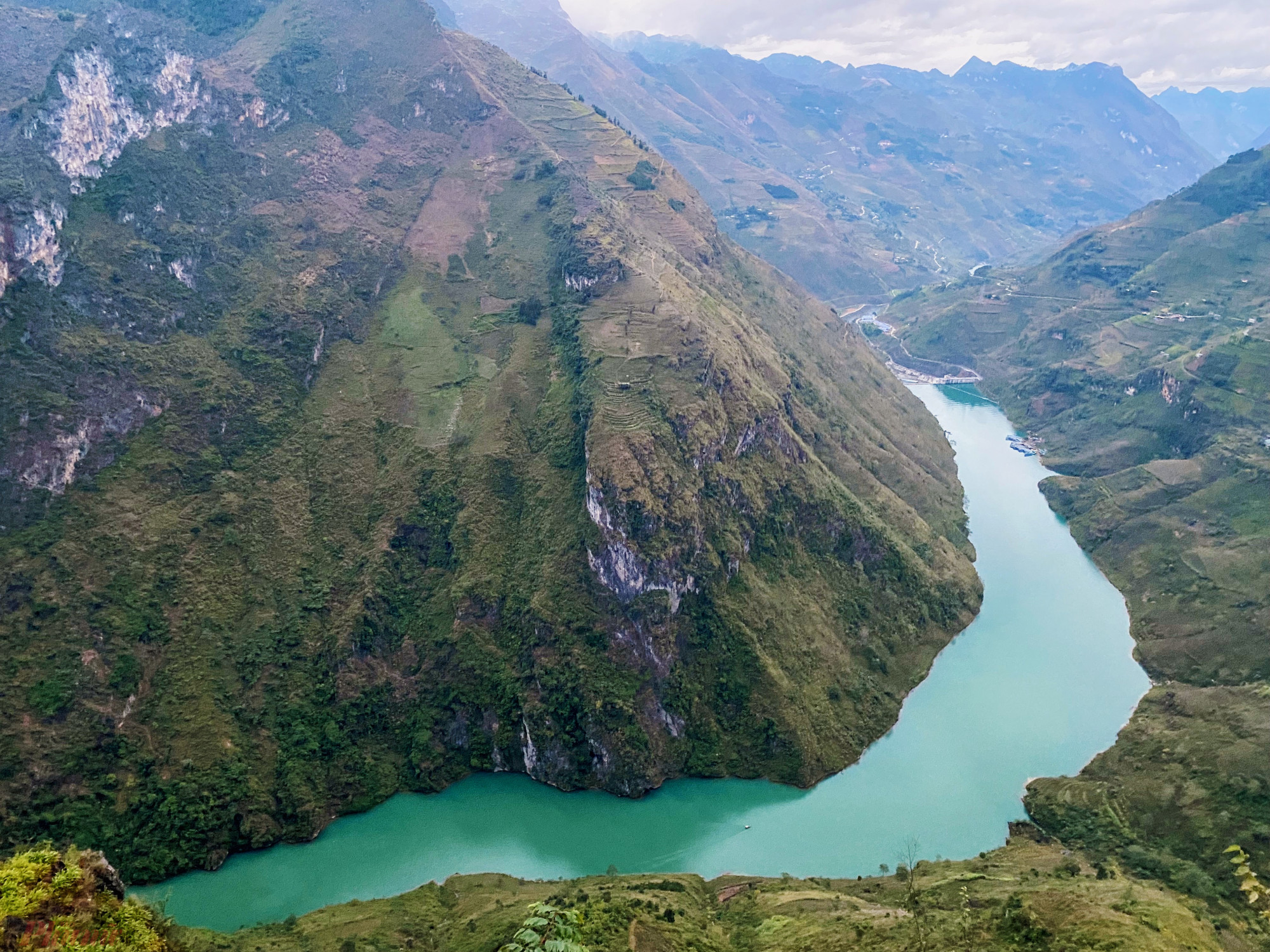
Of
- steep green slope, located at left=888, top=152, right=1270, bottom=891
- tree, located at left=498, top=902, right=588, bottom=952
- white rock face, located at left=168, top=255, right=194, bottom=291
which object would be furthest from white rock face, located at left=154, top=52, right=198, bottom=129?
steep green slope, located at left=888, top=152, right=1270, bottom=891

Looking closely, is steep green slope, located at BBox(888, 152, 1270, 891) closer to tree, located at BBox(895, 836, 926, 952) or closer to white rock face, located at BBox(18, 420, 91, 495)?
tree, located at BBox(895, 836, 926, 952)

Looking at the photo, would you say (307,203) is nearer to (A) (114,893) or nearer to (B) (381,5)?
(B) (381,5)

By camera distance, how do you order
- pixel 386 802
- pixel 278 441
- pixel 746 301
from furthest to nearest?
pixel 746 301 → pixel 278 441 → pixel 386 802

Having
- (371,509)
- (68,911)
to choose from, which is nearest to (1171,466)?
(371,509)

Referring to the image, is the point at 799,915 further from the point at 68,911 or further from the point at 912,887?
the point at 68,911

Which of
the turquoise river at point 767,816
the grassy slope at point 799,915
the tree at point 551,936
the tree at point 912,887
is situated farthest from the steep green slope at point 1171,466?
the tree at point 551,936

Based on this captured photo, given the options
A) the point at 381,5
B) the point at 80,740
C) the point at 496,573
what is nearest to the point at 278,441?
the point at 496,573

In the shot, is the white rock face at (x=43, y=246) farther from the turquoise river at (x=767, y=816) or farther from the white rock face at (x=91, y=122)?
the turquoise river at (x=767, y=816)
